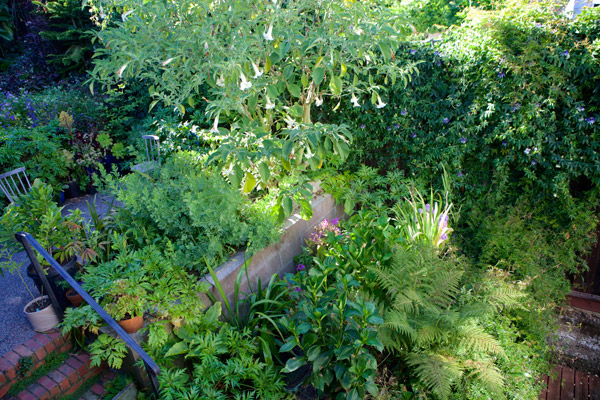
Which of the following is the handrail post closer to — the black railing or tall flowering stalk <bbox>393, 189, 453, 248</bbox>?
the black railing

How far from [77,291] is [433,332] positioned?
2.22 meters

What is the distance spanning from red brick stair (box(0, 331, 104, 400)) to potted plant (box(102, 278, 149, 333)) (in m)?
0.50

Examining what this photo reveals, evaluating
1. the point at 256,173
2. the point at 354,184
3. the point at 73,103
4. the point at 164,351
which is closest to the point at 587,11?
the point at 354,184

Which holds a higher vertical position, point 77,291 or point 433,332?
point 77,291

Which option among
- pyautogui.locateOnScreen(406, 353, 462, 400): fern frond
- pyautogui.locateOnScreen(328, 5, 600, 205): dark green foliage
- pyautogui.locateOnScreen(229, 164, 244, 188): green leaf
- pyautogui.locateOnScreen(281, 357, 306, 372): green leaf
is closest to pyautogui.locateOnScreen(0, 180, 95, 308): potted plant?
pyautogui.locateOnScreen(229, 164, 244, 188): green leaf

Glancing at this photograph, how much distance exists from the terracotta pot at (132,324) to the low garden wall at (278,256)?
54cm

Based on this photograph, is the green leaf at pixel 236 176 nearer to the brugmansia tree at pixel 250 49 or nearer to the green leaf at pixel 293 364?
the brugmansia tree at pixel 250 49

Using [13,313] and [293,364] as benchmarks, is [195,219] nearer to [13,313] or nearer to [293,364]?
[293,364]

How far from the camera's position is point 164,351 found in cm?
229

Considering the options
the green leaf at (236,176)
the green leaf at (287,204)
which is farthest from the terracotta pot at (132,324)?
the green leaf at (287,204)

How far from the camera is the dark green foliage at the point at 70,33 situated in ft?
23.4

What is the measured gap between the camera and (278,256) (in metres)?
3.35

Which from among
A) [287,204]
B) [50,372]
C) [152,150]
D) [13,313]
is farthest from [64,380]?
[152,150]

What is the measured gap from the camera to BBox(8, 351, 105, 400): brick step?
88.3 inches
